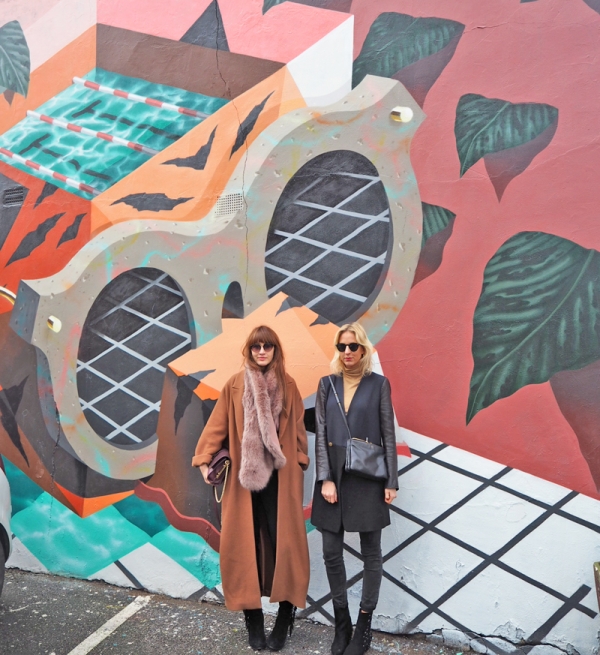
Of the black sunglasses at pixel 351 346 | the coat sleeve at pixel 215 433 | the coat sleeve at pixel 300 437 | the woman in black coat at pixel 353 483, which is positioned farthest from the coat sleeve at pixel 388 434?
the coat sleeve at pixel 215 433

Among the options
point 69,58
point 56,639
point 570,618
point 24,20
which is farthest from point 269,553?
point 24,20

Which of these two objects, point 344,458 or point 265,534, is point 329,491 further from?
point 265,534

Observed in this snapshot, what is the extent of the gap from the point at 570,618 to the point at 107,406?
3.04 meters

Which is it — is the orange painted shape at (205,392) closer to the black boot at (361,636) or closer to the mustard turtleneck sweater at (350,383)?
the mustard turtleneck sweater at (350,383)

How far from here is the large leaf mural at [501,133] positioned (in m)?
3.37

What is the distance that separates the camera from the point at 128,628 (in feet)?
12.3

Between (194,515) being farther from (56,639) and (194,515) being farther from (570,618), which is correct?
(570,618)

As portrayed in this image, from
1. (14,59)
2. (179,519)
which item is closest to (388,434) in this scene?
(179,519)

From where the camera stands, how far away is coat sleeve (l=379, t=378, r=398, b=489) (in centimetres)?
328

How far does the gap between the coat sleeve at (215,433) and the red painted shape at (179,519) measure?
73cm

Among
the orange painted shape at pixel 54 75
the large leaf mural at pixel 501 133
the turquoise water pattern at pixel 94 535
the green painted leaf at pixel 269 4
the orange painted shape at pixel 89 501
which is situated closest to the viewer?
the large leaf mural at pixel 501 133

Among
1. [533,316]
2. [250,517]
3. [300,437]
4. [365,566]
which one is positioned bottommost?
[365,566]

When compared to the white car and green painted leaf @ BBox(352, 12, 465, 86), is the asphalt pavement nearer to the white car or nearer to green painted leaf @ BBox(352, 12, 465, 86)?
the white car

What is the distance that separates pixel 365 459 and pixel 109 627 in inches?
73.5
